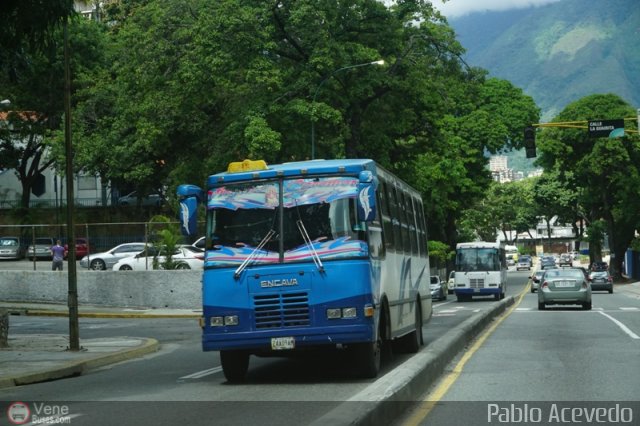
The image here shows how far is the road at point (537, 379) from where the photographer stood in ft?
35.1

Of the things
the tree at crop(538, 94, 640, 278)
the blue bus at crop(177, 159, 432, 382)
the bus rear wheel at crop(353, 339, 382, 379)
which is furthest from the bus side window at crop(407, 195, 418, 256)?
the tree at crop(538, 94, 640, 278)

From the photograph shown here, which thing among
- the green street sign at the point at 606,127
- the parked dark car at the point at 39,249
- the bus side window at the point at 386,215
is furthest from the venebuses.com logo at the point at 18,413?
the parked dark car at the point at 39,249

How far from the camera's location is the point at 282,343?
44.4 feet

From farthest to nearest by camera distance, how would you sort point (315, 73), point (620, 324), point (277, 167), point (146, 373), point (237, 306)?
point (315, 73) < point (620, 324) < point (146, 373) < point (277, 167) < point (237, 306)

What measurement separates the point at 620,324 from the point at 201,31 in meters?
20.7

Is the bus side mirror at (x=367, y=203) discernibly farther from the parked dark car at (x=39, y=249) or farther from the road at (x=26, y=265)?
the road at (x=26, y=265)

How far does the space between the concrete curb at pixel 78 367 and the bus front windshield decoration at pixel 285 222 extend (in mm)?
3952

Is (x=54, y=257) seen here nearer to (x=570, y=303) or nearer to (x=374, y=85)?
(x=374, y=85)

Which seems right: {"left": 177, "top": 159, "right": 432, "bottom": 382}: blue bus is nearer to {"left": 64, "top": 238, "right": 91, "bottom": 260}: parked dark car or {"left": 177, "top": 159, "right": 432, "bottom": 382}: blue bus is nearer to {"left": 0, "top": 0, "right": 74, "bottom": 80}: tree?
{"left": 0, "top": 0, "right": 74, "bottom": 80}: tree

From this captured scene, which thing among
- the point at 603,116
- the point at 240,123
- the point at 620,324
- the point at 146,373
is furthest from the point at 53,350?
the point at 603,116

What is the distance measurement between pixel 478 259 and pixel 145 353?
34123mm

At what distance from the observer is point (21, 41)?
14.5 meters

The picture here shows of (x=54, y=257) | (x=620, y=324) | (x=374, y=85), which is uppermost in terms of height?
(x=374, y=85)

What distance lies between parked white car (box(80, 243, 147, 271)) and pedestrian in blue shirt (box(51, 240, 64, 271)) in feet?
3.36
